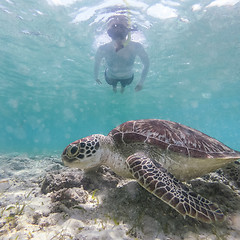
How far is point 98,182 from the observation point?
256 centimetres

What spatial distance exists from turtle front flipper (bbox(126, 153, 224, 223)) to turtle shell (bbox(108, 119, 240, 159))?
1.44ft

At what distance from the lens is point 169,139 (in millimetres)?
2375

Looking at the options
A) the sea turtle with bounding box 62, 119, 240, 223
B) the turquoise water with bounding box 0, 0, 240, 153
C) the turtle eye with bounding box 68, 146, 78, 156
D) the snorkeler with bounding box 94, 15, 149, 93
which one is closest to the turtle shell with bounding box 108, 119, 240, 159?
the sea turtle with bounding box 62, 119, 240, 223

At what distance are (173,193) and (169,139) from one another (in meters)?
0.89

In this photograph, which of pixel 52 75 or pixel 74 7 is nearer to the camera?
pixel 74 7

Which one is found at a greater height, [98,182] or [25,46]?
[25,46]

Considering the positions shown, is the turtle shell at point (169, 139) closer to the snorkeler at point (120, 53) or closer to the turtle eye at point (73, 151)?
the turtle eye at point (73, 151)

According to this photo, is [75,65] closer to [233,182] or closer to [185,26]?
[185,26]

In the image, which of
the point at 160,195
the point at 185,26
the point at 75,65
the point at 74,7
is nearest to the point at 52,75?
the point at 75,65

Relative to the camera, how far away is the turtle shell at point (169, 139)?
2.27 metres

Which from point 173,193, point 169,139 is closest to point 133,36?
point 169,139

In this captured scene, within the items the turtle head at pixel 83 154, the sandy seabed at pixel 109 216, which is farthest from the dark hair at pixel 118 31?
the sandy seabed at pixel 109 216

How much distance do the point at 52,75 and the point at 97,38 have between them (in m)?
10.0

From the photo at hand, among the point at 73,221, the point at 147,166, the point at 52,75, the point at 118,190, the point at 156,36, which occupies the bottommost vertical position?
the point at 73,221
